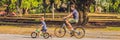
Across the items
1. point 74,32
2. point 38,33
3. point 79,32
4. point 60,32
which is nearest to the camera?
point 79,32

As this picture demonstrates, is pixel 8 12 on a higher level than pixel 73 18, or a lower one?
lower

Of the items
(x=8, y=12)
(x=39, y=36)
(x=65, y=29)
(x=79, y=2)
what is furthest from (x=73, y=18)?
(x=8, y=12)

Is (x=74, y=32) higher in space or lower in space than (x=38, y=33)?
higher

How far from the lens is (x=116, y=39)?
918 inches

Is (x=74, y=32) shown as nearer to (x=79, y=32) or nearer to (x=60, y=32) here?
(x=79, y=32)

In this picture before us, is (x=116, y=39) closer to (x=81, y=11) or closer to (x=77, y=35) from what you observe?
(x=77, y=35)

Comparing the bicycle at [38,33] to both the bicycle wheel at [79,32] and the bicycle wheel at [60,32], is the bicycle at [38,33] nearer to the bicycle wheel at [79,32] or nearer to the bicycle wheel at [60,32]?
the bicycle wheel at [60,32]

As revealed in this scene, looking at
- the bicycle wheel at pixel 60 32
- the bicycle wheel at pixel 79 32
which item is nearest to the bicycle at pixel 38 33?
the bicycle wheel at pixel 60 32

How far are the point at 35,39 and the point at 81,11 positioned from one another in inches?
826

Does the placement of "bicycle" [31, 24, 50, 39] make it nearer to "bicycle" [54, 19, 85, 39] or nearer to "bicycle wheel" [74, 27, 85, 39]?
"bicycle" [54, 19, 85, 39]

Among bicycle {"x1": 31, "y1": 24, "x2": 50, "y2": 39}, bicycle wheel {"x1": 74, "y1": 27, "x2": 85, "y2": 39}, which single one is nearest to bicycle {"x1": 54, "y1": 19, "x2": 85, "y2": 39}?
bicycle wheel {"x1": 74, "y1": 27, "x2": 85, "y2": 39}

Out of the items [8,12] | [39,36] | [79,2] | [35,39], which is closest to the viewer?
[35,39]

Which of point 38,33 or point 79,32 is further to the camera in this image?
point 38,33

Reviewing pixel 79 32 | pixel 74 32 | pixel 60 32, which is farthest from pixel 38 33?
pixel 79 32
